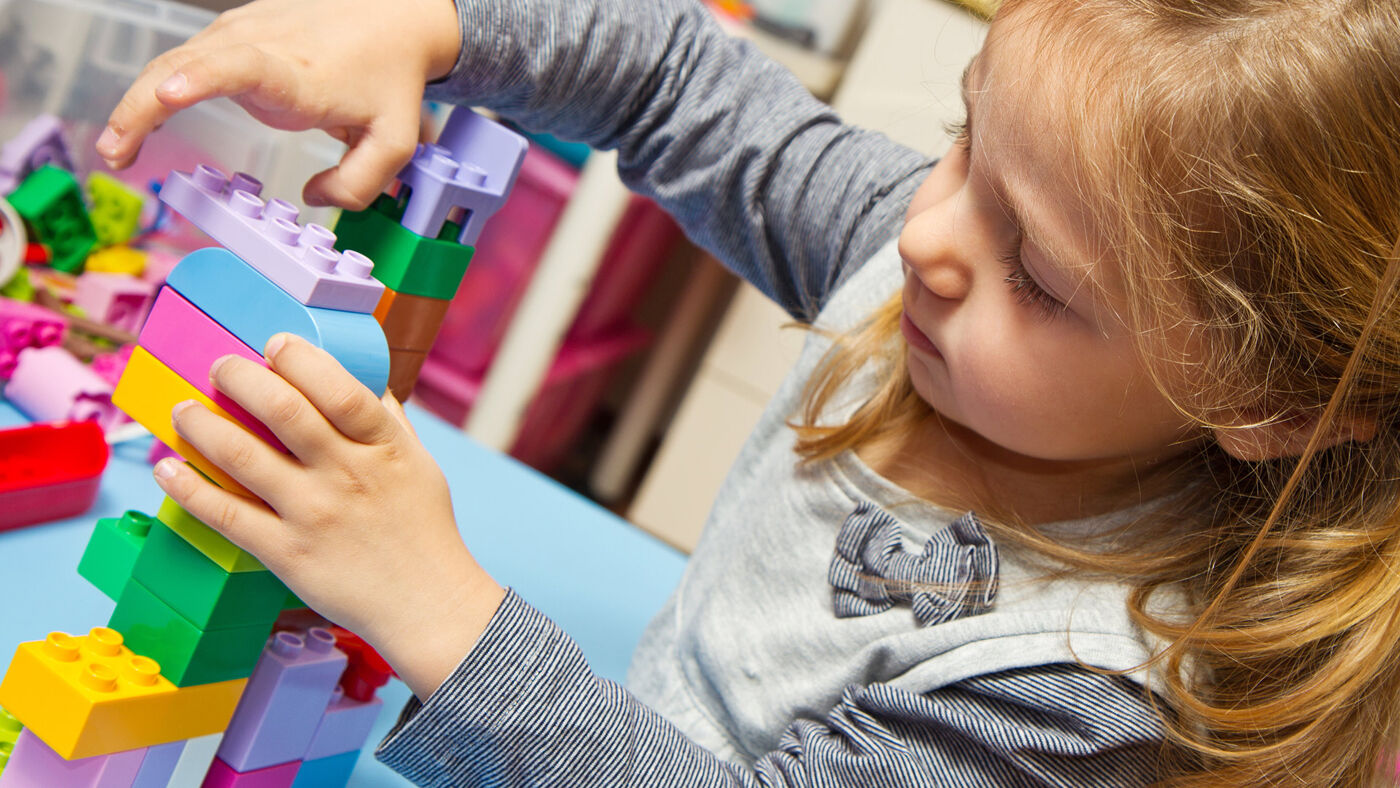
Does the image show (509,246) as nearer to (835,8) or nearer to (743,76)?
(835,8)

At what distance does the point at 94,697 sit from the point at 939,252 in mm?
321

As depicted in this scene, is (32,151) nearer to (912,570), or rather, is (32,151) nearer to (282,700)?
(282,700)

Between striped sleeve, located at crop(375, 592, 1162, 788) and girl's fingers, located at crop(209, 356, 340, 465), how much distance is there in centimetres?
10

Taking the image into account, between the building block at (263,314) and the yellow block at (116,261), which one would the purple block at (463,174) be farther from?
the yellow block at (116,261)

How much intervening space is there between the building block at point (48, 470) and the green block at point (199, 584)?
0.16 meters

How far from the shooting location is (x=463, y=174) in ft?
1.33

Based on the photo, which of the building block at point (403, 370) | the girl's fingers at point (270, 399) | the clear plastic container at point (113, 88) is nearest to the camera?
the girl's fingers at point (270, 399)

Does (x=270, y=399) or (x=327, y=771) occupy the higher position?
(x=270, y=399)

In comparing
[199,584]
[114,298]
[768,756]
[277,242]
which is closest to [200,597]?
[199,584]

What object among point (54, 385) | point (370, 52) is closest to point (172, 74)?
point (370, 52)

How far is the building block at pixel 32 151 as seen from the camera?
63 centimetres

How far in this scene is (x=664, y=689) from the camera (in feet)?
1.92

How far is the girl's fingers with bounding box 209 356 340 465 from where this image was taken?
309 mm

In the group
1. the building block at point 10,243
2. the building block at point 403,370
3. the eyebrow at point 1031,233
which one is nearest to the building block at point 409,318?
the building block at point 403,370
